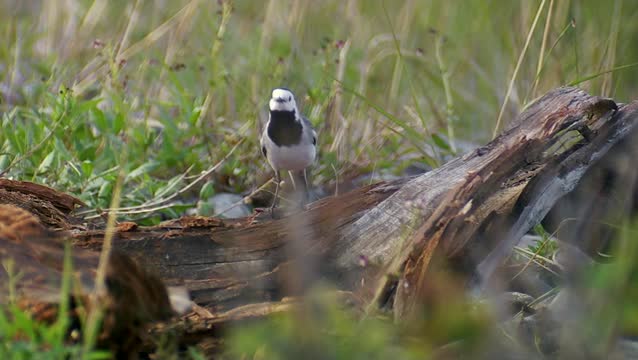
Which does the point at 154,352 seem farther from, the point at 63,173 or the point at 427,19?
the point at 427,19

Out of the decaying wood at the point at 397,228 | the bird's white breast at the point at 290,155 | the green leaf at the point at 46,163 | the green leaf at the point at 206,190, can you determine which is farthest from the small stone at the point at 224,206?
the decaying wood at the point at 397,228

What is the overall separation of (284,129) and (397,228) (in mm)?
1168

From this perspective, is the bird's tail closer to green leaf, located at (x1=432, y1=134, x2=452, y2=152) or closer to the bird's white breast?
the bird's white breast

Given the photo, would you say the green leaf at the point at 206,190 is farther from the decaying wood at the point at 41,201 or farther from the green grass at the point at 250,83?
the decaying wood at the point at 41,201

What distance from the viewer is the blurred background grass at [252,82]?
13.9 feet

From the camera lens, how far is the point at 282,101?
4.05m

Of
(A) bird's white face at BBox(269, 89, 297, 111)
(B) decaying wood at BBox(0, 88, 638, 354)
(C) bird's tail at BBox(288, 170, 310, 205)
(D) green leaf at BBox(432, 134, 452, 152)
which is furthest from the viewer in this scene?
(D) green leaf at BBox(432, 134, 452, 152)

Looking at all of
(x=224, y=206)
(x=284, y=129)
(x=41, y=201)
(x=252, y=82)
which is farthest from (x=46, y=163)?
(x=252, y=82)

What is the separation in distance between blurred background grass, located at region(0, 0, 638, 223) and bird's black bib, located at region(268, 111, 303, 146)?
10.7 inches

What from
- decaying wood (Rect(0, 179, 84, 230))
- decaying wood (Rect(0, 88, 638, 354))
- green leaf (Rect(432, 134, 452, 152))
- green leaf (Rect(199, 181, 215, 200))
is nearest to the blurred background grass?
green leaf (Rect(432, 134, 452, 152))

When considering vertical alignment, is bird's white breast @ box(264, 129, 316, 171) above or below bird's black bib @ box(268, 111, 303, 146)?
below

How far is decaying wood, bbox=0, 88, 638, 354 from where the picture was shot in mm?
2867

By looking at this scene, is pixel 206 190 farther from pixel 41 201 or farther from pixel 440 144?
pixel 440 144

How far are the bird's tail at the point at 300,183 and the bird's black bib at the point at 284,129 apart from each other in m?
0.38
